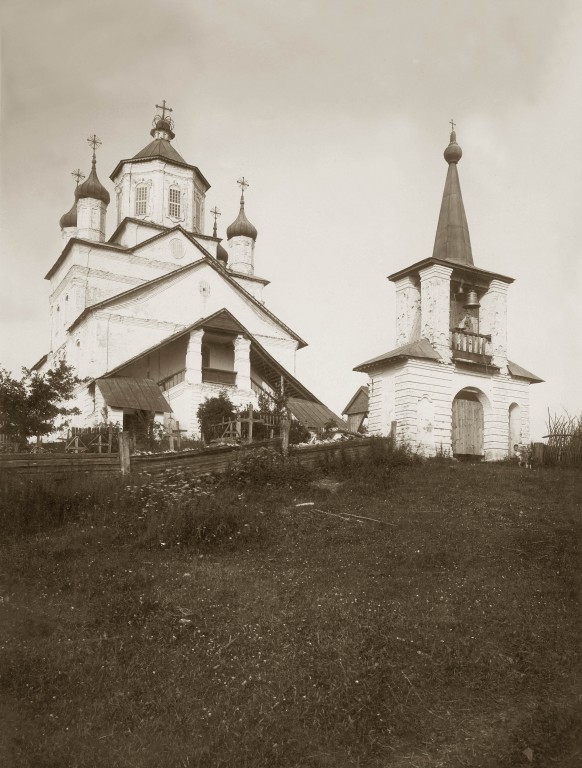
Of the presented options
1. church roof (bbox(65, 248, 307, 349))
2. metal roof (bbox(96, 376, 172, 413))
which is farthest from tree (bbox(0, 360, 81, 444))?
church roof (bbox(65, 248, 307, 349))

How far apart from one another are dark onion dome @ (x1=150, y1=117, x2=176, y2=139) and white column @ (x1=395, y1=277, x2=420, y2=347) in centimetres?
1929

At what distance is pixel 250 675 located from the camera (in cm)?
711

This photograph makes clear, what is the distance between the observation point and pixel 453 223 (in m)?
20.7

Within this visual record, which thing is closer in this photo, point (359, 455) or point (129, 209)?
point (359, 455)

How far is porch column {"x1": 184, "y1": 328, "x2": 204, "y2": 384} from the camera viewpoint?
26091mm

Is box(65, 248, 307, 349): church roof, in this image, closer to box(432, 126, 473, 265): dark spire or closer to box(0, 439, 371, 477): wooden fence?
box(432, 126, 473, 265): dark spire

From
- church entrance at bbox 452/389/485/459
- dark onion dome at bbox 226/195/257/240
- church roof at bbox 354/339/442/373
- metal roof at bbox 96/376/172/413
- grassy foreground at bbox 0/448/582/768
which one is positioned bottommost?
grassy foreground at bbox 0/448/582/768

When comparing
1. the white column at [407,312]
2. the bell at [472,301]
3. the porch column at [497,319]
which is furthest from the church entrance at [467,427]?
the bell at [472,301]

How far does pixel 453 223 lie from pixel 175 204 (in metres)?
16.1

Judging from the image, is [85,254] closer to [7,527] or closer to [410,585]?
[7,527]

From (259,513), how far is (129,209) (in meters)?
23.9

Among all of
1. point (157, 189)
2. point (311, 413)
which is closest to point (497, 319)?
point (311, 413)

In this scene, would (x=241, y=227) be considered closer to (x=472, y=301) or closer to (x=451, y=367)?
(x=472, y=301)

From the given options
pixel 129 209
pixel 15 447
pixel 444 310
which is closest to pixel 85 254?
pixel 129 209
